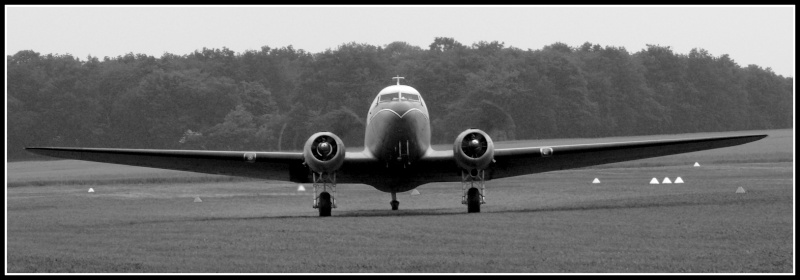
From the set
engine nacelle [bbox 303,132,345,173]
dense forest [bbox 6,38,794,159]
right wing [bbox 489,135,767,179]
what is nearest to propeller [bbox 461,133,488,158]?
right wing [bbox 489,135,767,179]

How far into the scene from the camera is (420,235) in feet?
66.2

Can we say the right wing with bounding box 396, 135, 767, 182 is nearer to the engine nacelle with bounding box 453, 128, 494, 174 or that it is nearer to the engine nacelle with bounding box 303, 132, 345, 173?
the engine nacelle with bounding box 453, 128, 494, 174

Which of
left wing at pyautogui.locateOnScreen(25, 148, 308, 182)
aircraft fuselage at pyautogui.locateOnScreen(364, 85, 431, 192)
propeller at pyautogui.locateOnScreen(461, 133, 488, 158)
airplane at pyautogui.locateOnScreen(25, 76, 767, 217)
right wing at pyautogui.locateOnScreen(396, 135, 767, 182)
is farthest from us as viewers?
left wing at pyautogui.locateOnScreen(25, 148, 308, 182)

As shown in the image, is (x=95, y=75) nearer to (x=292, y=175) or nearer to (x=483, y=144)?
(x=292, y=175)

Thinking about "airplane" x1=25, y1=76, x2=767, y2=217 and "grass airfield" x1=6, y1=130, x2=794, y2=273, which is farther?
"airplane" x1=25, y1=76, x2=767, y2=217

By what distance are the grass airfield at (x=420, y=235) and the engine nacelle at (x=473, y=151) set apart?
1.19 metres

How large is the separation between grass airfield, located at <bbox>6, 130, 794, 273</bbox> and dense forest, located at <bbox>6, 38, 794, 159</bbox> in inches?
177

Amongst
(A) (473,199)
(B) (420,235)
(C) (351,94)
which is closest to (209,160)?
(A) (473,199)

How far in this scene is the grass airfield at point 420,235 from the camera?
15.8 m

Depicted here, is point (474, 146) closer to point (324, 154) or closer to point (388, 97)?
point (388, 97)

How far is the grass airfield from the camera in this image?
1582 centimetres

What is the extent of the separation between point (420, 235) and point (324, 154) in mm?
6684

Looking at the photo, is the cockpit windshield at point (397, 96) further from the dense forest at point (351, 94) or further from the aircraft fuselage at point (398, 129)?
the dense forest at point (351, 94)

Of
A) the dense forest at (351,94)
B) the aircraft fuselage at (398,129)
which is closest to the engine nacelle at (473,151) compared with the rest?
the aircraft fuselage at (398,129)
